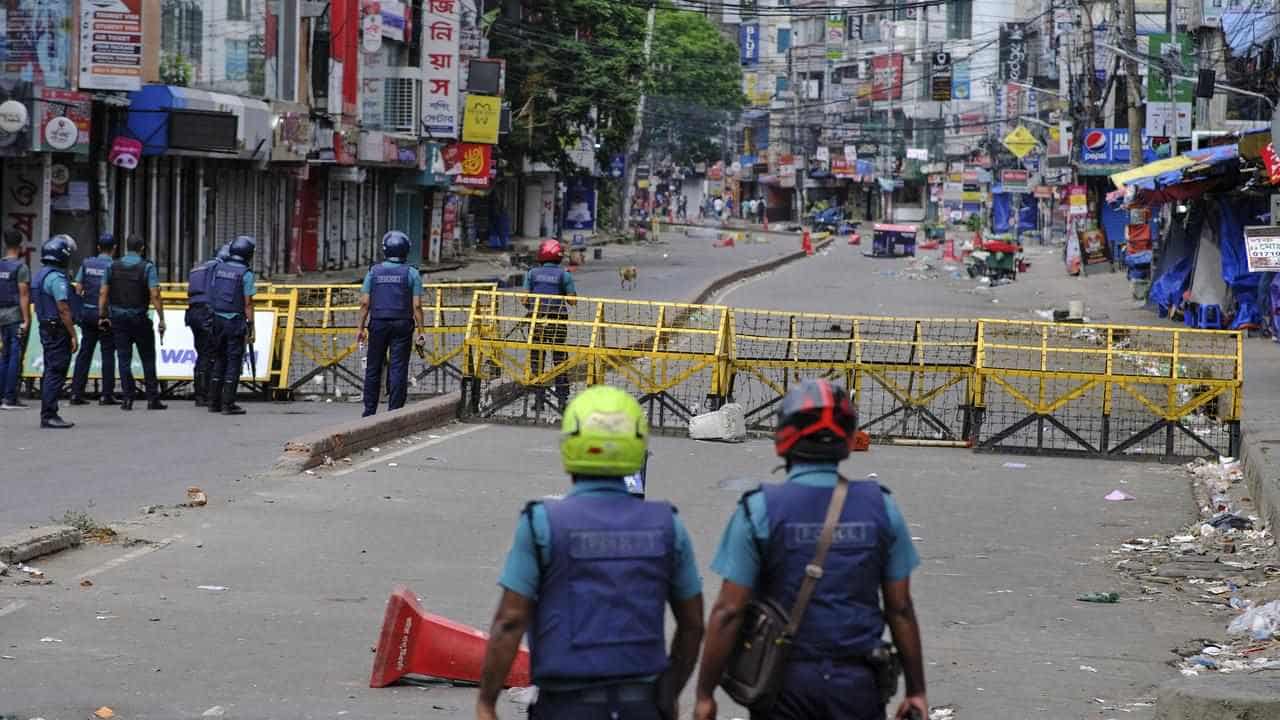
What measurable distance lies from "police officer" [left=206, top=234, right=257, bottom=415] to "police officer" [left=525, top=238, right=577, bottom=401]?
9.30ft

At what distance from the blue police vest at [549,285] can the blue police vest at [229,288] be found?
9.66ft

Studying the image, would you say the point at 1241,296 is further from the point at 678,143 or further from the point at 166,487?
the point at 678,143

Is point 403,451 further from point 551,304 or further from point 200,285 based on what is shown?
point 200,285

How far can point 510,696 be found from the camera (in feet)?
25.8

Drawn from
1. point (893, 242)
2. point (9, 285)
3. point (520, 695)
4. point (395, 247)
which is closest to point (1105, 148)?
point (893, 242)

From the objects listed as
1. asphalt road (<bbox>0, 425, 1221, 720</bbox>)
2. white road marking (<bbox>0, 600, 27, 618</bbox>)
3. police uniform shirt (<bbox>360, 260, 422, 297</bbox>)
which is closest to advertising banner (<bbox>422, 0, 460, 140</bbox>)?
police uniform shirt (<bbox>360, 260, 422, 297</bbox>)

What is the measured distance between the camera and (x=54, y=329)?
57.3 feet

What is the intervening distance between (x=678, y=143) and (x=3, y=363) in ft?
390

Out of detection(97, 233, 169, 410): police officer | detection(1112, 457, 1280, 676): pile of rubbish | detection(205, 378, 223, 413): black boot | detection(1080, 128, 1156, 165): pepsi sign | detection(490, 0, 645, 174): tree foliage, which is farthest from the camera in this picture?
detection(490, 0, 645, 174): tree foliage

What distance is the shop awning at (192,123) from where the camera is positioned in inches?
1431

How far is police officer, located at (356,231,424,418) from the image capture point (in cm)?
1709

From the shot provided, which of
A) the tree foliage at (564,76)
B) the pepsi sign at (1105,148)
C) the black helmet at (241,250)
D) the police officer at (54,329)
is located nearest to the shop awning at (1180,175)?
the pepsi sign at (1105,148)

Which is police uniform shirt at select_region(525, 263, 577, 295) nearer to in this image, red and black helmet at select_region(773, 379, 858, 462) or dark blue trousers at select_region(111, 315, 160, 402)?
dark blue trousers at select_region(111, 315, 160, 402)

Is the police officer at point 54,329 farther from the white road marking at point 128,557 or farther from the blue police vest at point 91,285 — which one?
the white road marking at point 128,557
